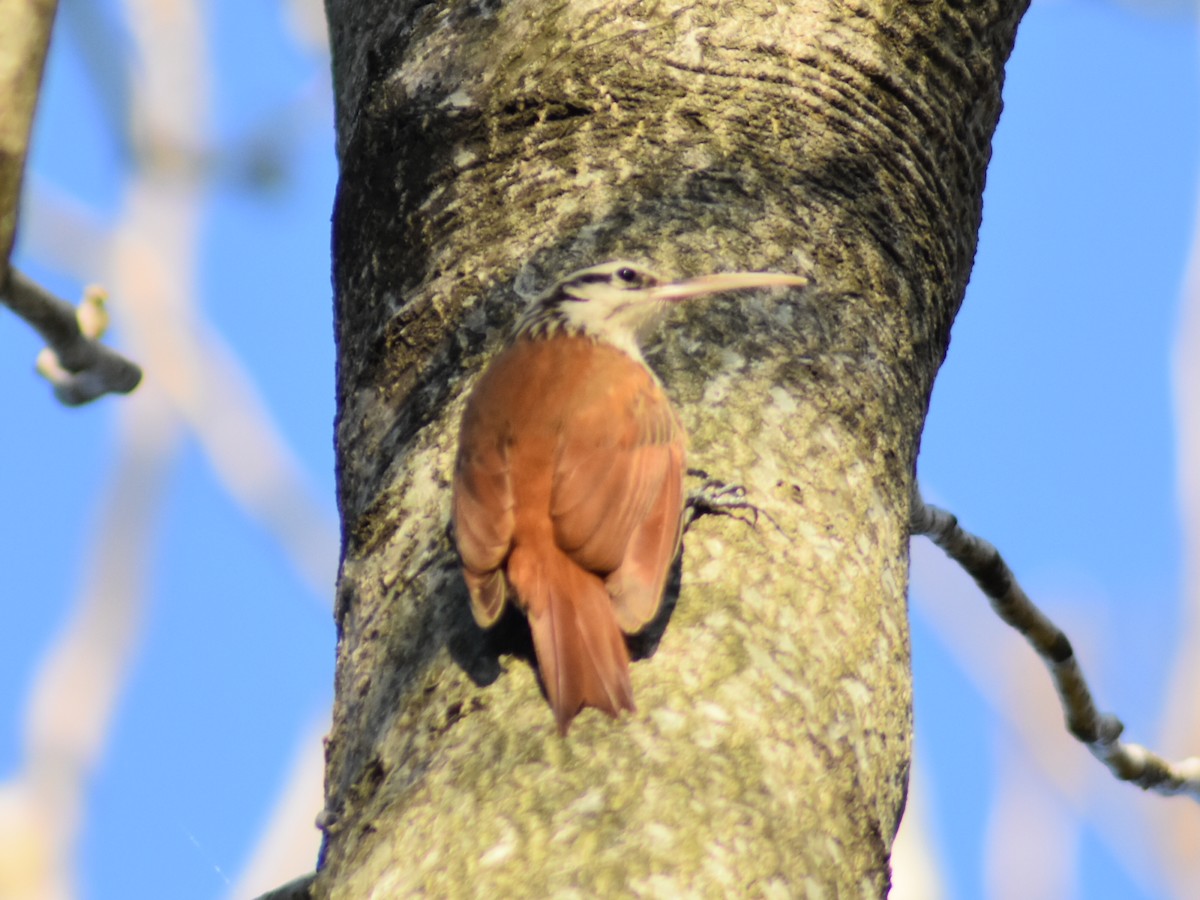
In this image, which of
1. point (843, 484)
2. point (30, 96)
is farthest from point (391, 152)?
point (30, 96)

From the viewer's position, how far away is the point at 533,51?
3.30m

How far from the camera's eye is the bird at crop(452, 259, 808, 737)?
2.51 m

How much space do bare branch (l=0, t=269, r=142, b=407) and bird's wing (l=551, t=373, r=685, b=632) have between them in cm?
89

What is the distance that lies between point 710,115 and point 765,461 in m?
0.91

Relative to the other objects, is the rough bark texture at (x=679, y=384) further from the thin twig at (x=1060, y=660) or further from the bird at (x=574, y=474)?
the thin twig at (x=1060, y=660)

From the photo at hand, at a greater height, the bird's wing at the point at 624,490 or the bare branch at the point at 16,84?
the bird's wing at the point at 624,490

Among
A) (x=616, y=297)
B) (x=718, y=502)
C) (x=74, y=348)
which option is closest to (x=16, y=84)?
(x=74, y=348)

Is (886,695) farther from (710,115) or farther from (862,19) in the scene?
(862,19)

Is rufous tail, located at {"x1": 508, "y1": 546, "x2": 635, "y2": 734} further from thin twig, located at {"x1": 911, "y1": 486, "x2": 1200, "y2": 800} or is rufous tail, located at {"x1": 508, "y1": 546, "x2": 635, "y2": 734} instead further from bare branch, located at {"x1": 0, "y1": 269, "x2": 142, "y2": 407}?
thin twig, located at {"x1": 911, "y1": 486, "x2": 1200, "y2": 800}

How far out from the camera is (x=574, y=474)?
9.53 ft

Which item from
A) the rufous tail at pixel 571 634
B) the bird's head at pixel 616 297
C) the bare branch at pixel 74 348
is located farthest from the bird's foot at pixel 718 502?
the bare branch at pixel 74 348

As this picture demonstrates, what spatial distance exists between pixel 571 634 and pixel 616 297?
985mm

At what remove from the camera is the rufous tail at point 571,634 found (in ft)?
6.95

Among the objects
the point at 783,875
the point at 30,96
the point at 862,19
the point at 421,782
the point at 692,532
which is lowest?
the point at 421,782
